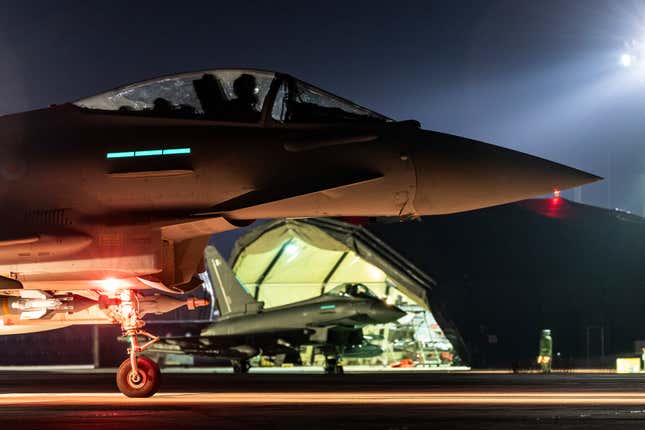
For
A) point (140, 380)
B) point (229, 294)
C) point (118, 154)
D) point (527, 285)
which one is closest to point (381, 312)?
point (229, 294)

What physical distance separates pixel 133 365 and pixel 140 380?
0.20m

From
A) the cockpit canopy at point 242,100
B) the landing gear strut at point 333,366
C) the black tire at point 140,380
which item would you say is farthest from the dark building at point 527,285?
the cockpit canopy at point 242,100

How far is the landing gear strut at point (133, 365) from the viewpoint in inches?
443

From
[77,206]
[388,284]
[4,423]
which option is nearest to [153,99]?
[77,206]

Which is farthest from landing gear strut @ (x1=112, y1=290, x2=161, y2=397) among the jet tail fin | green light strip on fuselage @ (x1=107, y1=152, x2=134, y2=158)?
the jet tail fin

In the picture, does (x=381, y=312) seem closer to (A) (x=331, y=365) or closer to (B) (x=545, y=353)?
(A) (x=331, y=365)

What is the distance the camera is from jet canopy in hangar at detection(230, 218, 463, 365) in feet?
111

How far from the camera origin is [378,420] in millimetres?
7711

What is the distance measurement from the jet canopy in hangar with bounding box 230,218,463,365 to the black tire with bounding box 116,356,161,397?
22150 millimetres

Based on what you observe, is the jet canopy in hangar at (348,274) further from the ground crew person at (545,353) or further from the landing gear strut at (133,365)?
the landing gear strut at (133,365)

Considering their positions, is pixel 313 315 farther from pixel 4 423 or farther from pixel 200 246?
pixel 4 423

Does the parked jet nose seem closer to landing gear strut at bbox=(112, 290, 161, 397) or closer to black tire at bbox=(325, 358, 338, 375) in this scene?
landing gear strut at bbox=(112, 290, 161, 397)

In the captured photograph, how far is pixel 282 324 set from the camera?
31.0 metres

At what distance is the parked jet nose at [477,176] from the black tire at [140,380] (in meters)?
3.74
